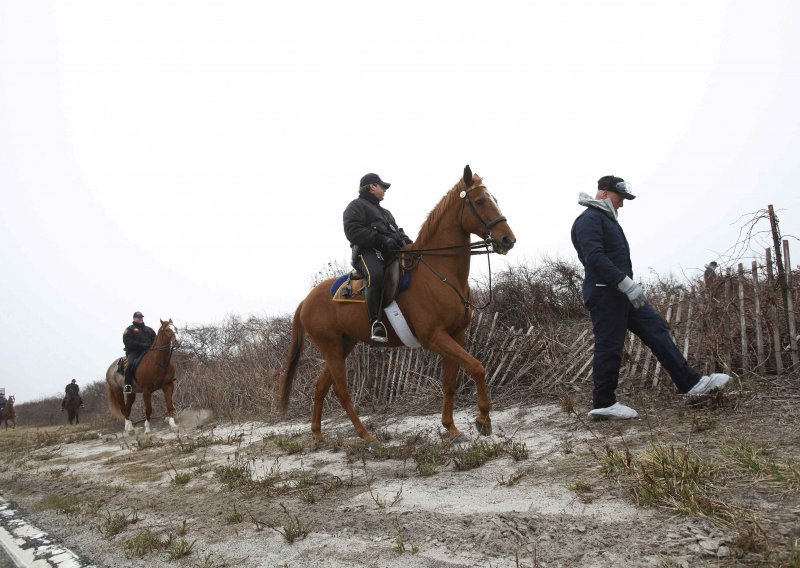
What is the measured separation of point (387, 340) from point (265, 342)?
8.90m

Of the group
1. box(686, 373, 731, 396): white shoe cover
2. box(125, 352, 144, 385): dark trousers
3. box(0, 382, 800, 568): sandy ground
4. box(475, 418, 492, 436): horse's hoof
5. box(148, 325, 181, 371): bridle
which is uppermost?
box(148, 325, 181, 371): bridle

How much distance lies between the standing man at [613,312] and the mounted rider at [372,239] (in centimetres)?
204

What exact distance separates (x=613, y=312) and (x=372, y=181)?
3.18 meters

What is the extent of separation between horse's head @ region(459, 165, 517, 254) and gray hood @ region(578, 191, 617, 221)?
0.87 m

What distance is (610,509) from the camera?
113 inches

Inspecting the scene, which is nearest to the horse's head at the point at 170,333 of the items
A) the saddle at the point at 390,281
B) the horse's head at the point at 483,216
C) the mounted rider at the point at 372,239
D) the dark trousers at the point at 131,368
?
the dark trousers at the point at 131,368

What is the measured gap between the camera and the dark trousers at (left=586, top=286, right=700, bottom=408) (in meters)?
4.82

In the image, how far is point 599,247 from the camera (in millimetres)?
4875

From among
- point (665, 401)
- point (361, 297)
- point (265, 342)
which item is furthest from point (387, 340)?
point (265, 342)

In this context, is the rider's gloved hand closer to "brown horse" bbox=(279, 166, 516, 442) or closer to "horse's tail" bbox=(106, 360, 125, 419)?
"brown horse" bbox=(279, 166, 516, 442)

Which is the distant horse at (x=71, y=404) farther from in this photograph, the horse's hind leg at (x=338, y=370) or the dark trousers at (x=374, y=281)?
the dark trousers at (x=374, y=281)

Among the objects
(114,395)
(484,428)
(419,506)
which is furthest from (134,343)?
(419,506)

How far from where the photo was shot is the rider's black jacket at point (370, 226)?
5.60 meters

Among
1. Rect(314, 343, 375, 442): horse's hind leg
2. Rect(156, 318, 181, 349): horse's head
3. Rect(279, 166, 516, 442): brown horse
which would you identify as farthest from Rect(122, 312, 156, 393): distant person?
Rect(279, 166, 516, 442): brown horse
